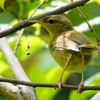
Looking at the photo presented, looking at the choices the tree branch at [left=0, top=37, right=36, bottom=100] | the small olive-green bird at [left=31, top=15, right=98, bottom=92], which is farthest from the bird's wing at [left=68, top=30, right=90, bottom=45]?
the tree branch at [left=0, top=37, right=36, bottom=100]

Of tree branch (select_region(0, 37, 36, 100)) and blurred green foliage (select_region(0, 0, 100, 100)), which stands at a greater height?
tree branch (select_region(0, 37, 36, 100))

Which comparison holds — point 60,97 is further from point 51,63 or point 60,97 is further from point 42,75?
point 42,75

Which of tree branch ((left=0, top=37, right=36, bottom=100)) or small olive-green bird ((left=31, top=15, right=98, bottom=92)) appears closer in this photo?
small olive-green bird ((left=31, top=15, right=98, bottom=92))

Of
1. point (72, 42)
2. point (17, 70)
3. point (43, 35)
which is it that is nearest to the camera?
point (72, 42)

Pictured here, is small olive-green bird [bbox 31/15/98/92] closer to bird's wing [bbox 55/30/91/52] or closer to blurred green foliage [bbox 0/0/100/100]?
bird's wing [bbox 55/30/91/52]

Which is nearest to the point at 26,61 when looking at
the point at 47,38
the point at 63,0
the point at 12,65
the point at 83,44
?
the point at 47,38

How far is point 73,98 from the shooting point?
3076 mm

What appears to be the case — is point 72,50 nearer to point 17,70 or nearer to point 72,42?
point 72,42

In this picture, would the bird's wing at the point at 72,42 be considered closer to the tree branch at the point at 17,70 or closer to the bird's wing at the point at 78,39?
the bird's wing at the point at 78,39

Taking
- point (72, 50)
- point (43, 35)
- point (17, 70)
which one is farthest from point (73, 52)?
point (43, 35)

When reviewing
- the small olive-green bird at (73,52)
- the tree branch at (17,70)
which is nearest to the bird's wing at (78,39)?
the small olive-green bird at (73,52)

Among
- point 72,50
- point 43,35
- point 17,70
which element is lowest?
point 43,35

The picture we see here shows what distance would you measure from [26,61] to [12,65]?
1.77 m

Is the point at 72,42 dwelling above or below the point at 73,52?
above
